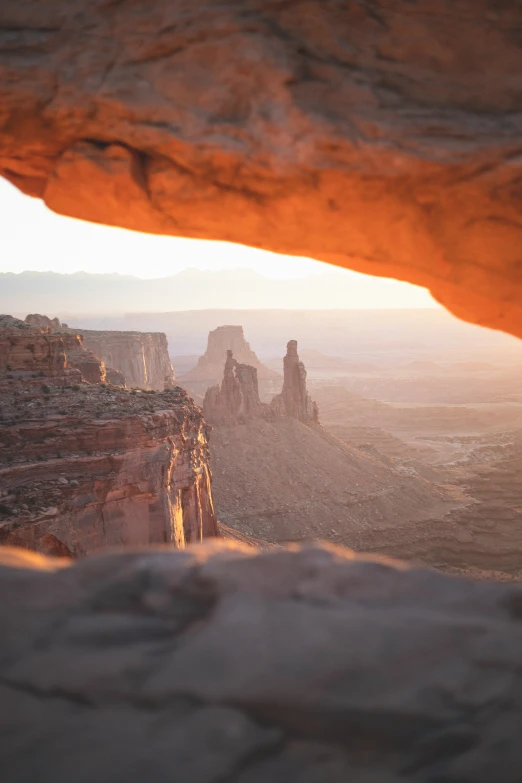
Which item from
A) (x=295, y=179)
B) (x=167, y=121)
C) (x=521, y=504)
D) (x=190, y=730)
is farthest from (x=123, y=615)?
(x=521, y=504)

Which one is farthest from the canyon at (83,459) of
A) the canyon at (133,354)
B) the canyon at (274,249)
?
the canyon at (133,354)

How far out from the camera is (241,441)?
167 ft

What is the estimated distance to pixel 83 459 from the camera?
1772cm

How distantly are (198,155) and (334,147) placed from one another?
4.99ft

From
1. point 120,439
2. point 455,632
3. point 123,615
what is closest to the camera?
point 455,632

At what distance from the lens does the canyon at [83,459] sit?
16562 mm

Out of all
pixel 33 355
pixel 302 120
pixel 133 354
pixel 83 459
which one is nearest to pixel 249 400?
pixel 33 355

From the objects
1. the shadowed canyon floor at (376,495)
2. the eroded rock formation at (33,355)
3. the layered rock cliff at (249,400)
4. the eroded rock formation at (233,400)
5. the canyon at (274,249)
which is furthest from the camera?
the layered rock cliff at (249,400)

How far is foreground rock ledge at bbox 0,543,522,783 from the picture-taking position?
3.03 meters

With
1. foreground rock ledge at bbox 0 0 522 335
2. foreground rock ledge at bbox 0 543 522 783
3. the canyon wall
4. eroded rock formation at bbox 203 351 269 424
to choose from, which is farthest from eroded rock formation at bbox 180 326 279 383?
foreground rock ledge at bbox 0 543 522 783

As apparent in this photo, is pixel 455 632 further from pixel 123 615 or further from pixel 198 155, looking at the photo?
pixel 198 155

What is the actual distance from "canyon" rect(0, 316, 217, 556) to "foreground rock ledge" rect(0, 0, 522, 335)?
11281 millimetres

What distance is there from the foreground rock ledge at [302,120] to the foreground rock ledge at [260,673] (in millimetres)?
4074

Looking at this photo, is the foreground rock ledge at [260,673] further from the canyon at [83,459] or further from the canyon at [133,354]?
the canyon at [133,354]
